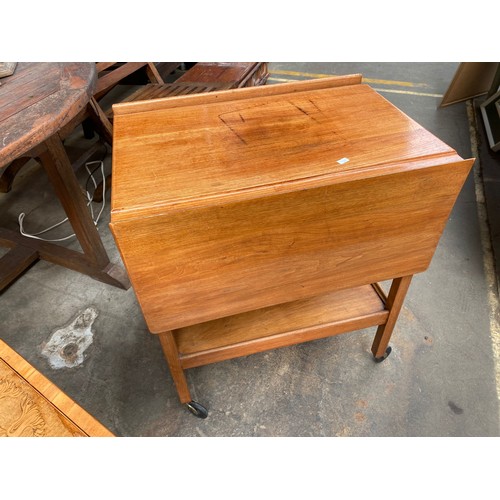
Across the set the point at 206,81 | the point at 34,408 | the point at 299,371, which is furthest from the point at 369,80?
the point at 34,408

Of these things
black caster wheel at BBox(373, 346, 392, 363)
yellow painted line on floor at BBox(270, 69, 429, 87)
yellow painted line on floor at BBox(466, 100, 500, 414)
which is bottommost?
yellow painted line on floor at BBox(466, 100, 500, 414)

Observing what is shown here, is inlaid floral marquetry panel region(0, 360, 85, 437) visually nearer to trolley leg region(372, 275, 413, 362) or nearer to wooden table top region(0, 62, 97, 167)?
wooden table top region(0, 62, 97, 167)

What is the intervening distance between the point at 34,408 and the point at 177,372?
0.44 metres

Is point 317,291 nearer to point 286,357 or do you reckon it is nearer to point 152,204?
point 152,204

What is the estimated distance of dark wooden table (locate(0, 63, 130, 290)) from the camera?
40.3 inches

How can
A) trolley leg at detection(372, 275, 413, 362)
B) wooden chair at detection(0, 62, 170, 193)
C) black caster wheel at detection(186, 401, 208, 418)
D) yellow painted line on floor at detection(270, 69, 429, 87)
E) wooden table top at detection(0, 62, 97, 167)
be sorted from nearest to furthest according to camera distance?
wooden table top at detection(0, 62, 97, 167), trolley leg at detection(372, 275, 413, 362), black caster wheel at detection(186, 401, 208, 418), wooden chair at detection(0, 62, 170, 193), yellow painted line on floor at detection(270, 69, 429, 87)

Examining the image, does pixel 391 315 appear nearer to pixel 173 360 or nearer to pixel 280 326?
pixel 280 326

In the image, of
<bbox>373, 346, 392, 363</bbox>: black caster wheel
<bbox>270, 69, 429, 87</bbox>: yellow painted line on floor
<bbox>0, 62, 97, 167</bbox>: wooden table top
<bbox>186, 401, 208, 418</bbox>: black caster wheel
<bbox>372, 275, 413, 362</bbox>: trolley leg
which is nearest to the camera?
<bbox>0, 62, 97, 167</bbox>: wooden table top

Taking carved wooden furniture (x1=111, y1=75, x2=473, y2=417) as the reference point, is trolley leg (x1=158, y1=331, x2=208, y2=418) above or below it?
below

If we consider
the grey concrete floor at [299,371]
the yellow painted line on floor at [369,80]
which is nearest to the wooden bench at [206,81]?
the grey concrete floor at [299,371]

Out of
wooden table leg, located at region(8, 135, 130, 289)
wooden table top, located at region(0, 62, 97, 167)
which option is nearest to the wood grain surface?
wooden table top, located at region(0, 62, 97, 167)

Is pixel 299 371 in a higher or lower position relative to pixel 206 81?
lower

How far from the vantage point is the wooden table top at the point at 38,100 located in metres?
0.99

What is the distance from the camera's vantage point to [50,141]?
1.34m
